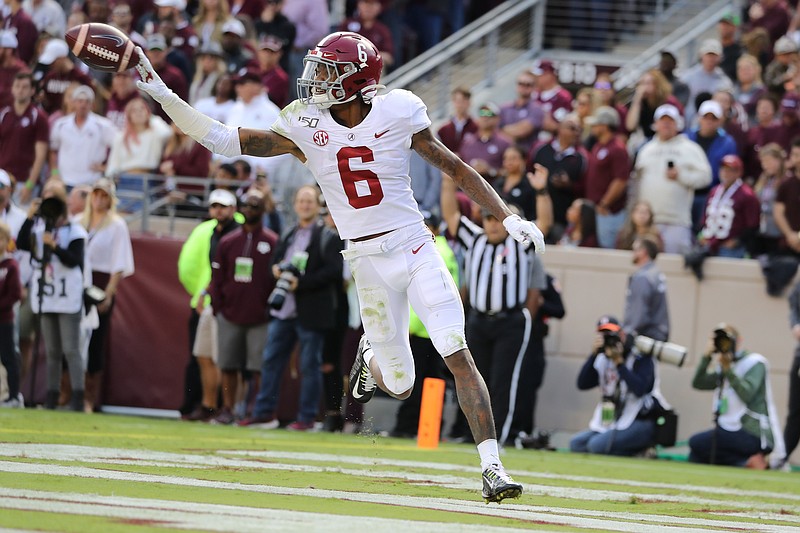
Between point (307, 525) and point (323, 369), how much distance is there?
7962mm

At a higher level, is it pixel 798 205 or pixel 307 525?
pixel 798 205

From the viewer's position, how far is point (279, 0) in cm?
1734

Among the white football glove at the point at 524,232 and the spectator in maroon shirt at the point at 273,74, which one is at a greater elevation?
the spectator in maroon shirt at the point at 273,74

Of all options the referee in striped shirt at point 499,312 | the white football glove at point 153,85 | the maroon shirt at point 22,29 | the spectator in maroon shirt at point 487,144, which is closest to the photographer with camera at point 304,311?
the referee in striped shirt at point 499,312

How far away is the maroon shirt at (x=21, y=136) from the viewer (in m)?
14.8

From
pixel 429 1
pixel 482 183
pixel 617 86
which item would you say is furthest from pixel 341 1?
pixel 482 183

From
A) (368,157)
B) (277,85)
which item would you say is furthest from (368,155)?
(277,85)

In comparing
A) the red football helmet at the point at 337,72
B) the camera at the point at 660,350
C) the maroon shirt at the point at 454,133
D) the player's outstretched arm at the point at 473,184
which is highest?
the maroon shirt at the point at 454,133

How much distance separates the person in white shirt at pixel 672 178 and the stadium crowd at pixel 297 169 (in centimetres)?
2

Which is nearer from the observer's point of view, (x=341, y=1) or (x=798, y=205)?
(x=798, y=205)

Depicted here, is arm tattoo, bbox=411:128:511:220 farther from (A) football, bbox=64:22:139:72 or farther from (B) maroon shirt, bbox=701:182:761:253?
(B) maroon shirt, bbox=701:182:761:253

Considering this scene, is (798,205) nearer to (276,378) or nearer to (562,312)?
(562,312)

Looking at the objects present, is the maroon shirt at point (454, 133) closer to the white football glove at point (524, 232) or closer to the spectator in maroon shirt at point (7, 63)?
the spectator in maroon shirt at point (7, 63)

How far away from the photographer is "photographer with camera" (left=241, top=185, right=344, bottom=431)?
12.4 m
